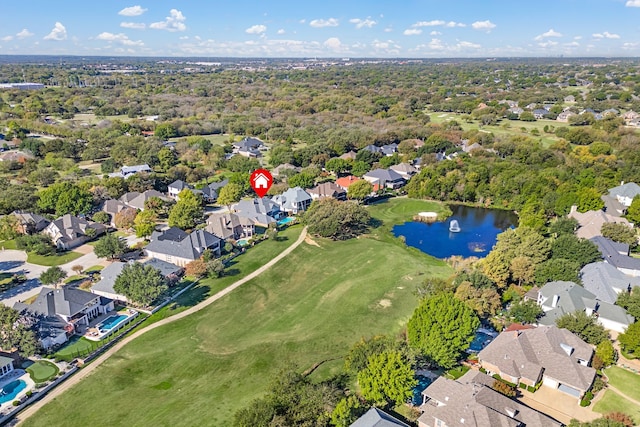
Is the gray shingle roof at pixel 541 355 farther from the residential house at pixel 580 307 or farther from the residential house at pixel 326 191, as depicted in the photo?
the residential house at pixel 326 191

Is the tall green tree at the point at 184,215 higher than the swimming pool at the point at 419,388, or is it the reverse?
the tall green tree at the point at 184,215

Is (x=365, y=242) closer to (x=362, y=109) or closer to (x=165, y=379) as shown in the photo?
(x=165, y=379)

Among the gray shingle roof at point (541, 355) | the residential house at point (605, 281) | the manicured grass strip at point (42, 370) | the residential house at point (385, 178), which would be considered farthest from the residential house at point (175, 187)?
the residential house at point (605, 281)

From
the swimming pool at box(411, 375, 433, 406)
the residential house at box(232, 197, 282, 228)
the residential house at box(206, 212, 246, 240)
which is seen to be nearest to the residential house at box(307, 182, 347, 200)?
the residential house at box(232, 197, 282, 228)

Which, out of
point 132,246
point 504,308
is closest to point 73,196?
point 132,246

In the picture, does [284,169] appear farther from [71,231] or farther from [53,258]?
[53,258]

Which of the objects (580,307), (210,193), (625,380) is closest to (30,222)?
(210,193)
